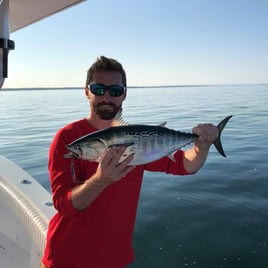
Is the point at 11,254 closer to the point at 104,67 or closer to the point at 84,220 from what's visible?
the point at 84,220

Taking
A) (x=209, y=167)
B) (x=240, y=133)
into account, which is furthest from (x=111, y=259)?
(x=240, y=133)

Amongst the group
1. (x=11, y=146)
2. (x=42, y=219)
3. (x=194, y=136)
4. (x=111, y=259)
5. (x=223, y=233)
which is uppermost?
(x=194, y=136)

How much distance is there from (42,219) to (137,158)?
229 cm

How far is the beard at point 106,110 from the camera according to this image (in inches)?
92.8

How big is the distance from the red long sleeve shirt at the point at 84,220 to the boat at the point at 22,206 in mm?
1224

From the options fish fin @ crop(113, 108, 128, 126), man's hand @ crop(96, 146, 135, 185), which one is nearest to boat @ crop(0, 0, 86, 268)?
fish fin @ crop(113, 108, 128, 126)

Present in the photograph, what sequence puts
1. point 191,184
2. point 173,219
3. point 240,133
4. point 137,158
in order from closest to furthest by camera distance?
point 137,158 < point 173,219 < point 191,184 < point 240,133

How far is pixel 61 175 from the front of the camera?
7.39 feet

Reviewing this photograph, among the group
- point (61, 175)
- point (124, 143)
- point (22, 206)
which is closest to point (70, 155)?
point (61, 175)

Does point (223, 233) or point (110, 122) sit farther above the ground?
point (110, 122)

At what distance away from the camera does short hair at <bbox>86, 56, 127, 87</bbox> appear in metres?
2.41

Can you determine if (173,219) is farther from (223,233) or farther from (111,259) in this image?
(111,259)

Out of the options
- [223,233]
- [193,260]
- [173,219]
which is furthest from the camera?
[173,219]

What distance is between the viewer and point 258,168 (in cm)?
973
